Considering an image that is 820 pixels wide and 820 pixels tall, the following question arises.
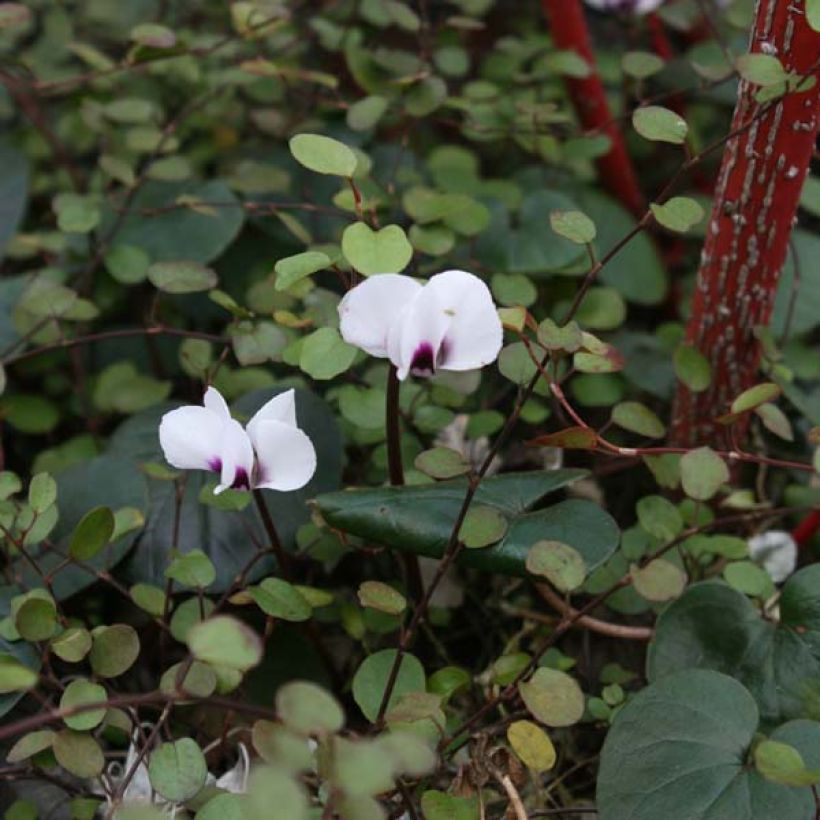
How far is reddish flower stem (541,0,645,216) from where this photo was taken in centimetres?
153

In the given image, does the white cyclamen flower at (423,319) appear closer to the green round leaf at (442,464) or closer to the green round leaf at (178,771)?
the green round leaf at (442,464)

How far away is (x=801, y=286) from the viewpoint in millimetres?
1424

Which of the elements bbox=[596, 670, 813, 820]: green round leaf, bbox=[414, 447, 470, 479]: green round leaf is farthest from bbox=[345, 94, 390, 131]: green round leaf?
bbox=[596, 670, 813, 820]: green round leaf

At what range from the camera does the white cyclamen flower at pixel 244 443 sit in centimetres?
87

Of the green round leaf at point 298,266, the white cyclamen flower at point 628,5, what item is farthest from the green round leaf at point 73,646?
the white cyclamen flower at point 628,5

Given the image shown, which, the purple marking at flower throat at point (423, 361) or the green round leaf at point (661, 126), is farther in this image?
the green round leaf at point (661, 126)

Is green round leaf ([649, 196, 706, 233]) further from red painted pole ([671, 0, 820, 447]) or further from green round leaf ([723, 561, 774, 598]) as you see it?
green round leaf ([723, 561, 774, 598])

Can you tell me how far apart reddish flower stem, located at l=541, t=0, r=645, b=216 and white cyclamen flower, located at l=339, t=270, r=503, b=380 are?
74cm

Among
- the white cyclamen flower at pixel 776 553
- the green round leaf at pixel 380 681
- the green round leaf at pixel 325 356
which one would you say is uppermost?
the green round leaf at pixel 325 356

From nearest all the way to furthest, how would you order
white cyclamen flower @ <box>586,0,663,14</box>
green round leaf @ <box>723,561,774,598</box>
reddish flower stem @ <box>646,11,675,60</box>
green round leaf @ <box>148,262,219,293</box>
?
green round leaf @ <box>723,561,774,598</box> < green round leaf @ <box>148,262,219,293</box> < white cyclamen flower @ <box>586,0,663,14</box> < reddish flower stem @ <box>646,11,675,60</box>

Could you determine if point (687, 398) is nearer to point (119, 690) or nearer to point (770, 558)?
point (770, 558)

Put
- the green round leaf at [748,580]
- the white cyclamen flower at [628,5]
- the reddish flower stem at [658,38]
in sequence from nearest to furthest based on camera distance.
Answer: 1. the green round leaf at [748,580]
2. the white cyclamen flower at [628,5]
3. the reddish flower stem at [658,38]

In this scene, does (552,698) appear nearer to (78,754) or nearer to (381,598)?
(381,598)

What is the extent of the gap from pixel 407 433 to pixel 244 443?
318 millimetres
